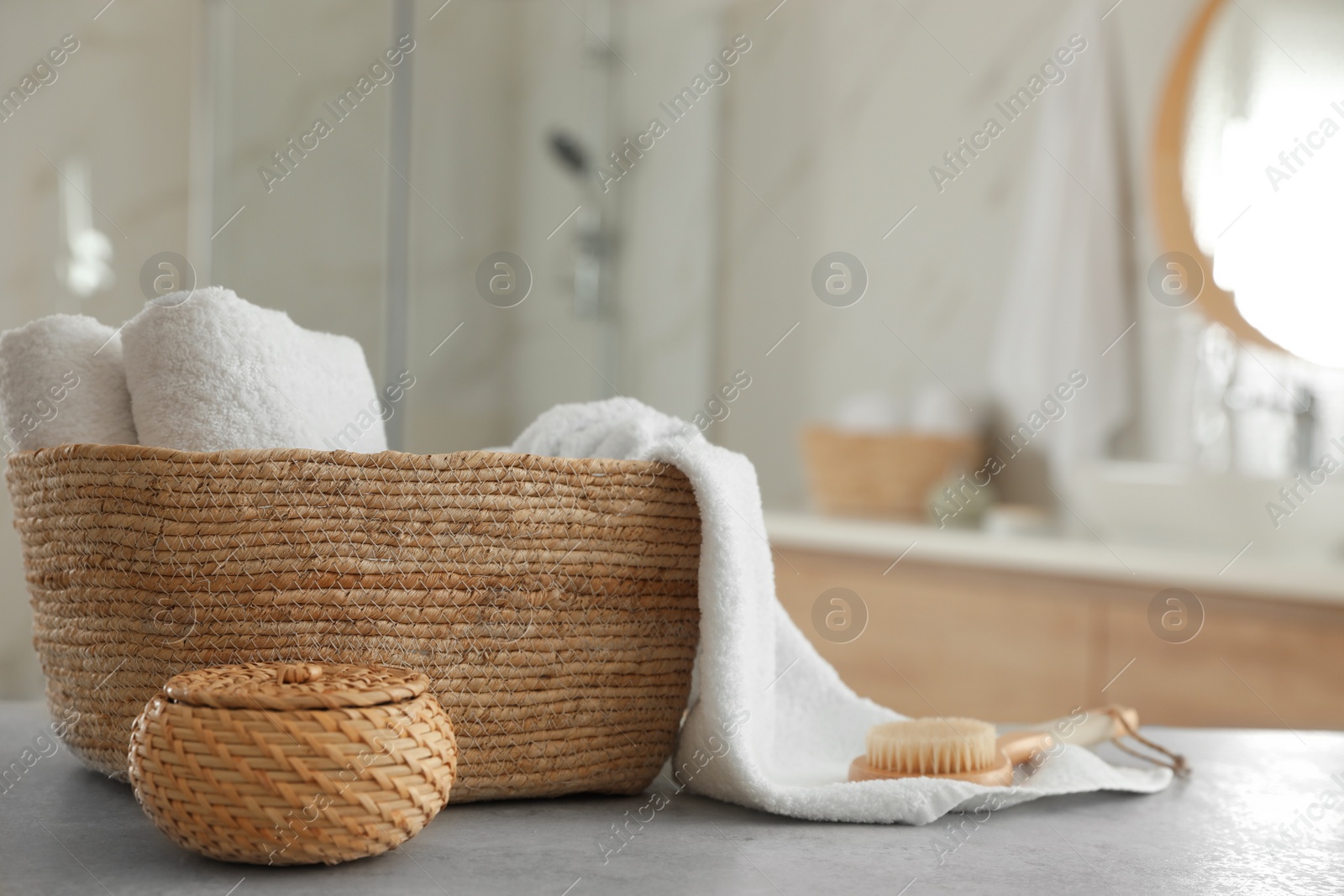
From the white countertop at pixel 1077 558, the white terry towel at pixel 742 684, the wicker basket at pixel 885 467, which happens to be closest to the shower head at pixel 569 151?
the wicker basket at pixel 885 467

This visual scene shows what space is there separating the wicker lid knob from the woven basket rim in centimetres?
10

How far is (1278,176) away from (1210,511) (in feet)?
1.66

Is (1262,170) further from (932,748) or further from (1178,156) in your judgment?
(932,748)

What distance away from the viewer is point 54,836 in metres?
0.58

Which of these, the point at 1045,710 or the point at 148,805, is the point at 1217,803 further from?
the point at 1045,710

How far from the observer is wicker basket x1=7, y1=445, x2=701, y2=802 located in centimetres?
59

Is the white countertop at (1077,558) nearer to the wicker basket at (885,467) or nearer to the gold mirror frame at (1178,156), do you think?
the wicker basket at (885,467)

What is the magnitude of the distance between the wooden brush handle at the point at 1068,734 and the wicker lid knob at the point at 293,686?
377 mm

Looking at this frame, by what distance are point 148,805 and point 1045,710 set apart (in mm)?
1330

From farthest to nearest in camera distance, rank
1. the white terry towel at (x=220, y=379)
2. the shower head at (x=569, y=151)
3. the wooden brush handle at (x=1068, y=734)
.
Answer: the shower head at (x=569, y=151) → the wooden brush handle at (x=1068, y=734) → the white terry towel at (x=220, y=379)

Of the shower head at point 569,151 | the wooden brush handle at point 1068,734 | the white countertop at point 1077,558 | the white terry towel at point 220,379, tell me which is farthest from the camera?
the shower head at point 569,151

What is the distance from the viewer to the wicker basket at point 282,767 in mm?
496

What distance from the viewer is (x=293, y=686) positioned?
0.52m

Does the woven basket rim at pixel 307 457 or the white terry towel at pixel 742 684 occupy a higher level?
the woven basket rim at pixel 307 457
